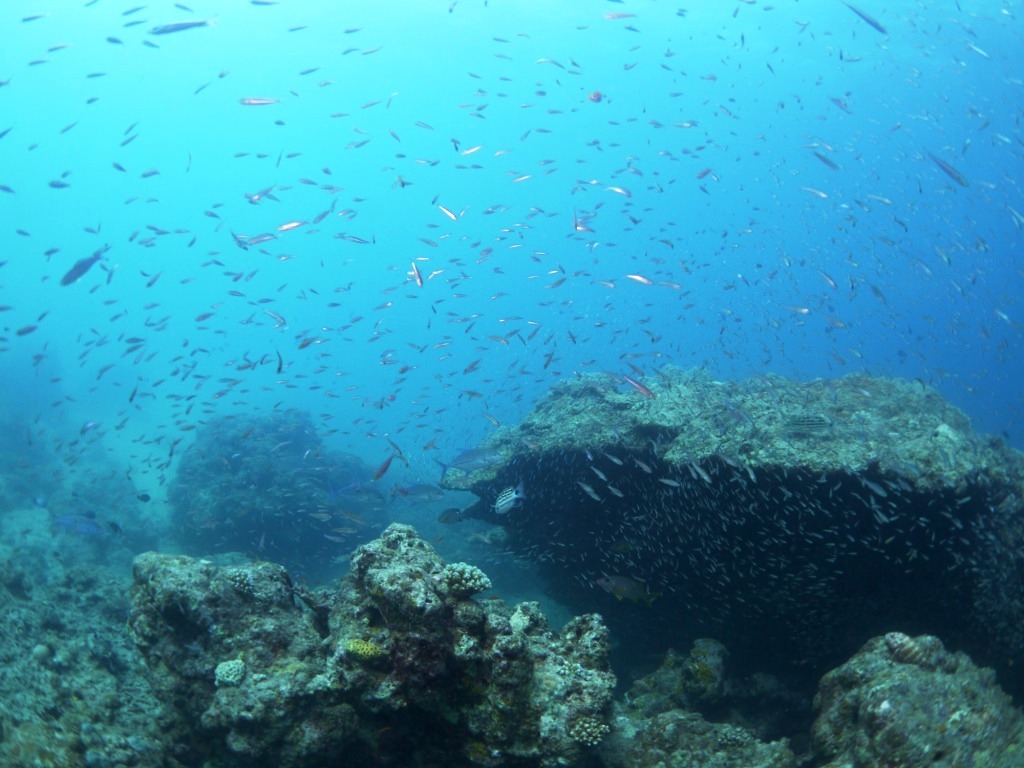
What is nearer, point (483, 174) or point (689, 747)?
point (689, 747)

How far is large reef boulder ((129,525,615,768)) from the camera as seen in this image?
3668mm

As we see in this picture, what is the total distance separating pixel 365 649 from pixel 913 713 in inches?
159

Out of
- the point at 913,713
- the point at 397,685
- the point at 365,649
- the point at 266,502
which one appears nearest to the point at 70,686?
the point at 365,649

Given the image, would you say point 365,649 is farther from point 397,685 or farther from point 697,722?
point 697,722

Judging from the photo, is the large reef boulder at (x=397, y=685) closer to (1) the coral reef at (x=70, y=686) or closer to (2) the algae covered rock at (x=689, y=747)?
(1) the coral reef at (x=70, y=686)

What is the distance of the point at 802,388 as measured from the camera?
11422mm

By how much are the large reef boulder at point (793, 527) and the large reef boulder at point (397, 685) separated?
11.6 feet

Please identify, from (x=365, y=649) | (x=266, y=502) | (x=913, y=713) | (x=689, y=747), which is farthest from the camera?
(x=266, y=502)

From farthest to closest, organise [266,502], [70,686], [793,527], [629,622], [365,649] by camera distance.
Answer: [266,502] → [629,622] → [793,527] → [70,686] → [365,649]

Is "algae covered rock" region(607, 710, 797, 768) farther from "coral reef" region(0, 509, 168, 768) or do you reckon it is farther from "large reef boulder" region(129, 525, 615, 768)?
"coral reef" region(0, 509, 168, 768)

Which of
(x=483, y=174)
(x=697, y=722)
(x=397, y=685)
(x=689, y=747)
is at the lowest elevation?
(x=483, y=174)

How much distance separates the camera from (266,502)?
1630 cm

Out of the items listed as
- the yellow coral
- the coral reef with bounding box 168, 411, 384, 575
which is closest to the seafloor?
the yellow coral

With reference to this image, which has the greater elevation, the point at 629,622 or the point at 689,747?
the point at 689,747
